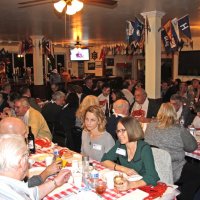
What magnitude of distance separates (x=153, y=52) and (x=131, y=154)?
14.4 feet

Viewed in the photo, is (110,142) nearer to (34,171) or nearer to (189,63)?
(34,171)

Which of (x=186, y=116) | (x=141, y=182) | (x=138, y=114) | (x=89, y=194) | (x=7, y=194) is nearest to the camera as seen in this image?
(x=7, y=194)

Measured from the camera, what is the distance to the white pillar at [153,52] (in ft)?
21.5

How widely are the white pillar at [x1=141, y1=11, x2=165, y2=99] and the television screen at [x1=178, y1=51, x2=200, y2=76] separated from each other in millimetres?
7171

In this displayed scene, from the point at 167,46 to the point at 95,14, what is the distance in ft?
6.39

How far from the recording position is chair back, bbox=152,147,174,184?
273 centimetres

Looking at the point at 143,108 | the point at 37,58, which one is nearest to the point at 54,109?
the point at 143,108

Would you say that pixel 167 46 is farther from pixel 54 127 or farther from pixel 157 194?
pixel 157 194

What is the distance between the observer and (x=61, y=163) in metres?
2.75

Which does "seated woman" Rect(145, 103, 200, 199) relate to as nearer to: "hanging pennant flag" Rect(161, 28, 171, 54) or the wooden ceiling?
the wooden ceiling

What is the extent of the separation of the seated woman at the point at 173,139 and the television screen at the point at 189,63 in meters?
10.5

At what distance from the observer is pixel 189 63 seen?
1352 cm

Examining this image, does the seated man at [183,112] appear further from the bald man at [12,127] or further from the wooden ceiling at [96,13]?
the bald man at [12,127]

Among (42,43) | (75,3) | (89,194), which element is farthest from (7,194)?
(42,43)
